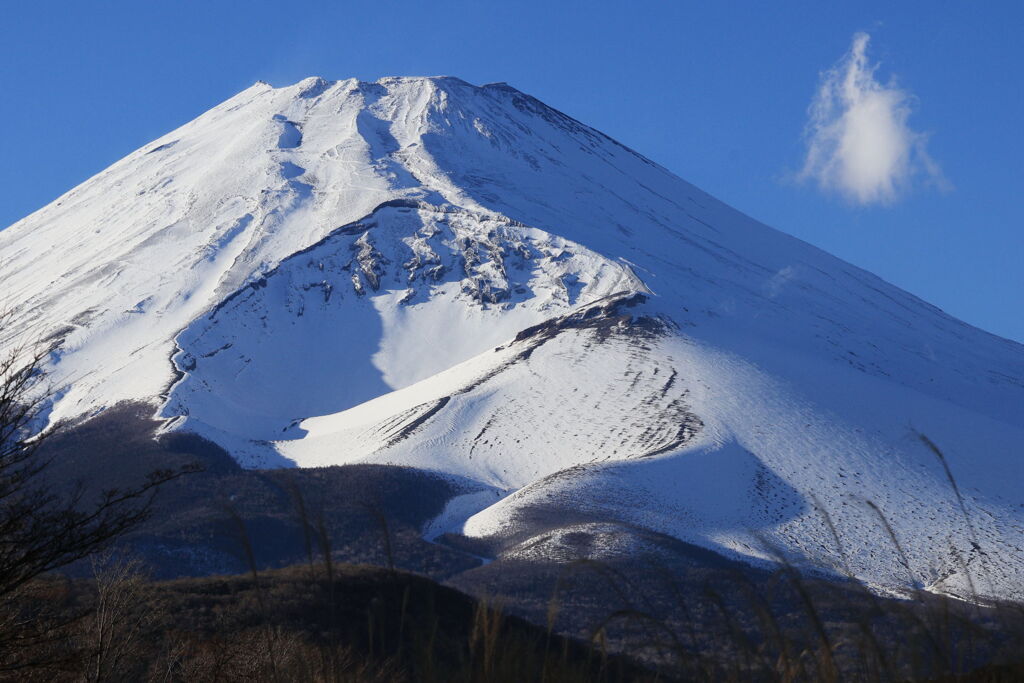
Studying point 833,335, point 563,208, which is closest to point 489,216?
point 563,208

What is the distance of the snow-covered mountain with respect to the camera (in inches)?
2896

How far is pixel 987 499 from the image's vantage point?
247ft

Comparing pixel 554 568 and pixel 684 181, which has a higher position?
pixel 684 181

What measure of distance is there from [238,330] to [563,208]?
45.4m

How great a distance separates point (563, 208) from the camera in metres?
143

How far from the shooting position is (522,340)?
105 metres

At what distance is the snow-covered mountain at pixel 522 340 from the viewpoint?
73.6 metres

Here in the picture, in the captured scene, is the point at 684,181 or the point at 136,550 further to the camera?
the point at 684,181

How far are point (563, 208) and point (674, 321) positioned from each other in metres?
43.2

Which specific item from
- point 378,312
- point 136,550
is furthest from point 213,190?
point 136,550

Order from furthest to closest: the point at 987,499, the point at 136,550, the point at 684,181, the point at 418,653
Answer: the point at 684,181 < the point at 987,499 < the point at 136,550 < the point at 418,653

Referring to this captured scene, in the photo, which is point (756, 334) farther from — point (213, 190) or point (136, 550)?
point (213, 190)

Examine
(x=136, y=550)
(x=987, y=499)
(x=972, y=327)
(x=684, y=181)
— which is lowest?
(x=136, y=550)

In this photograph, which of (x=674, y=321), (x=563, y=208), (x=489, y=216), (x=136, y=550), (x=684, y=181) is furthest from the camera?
(x=684, y=181)
